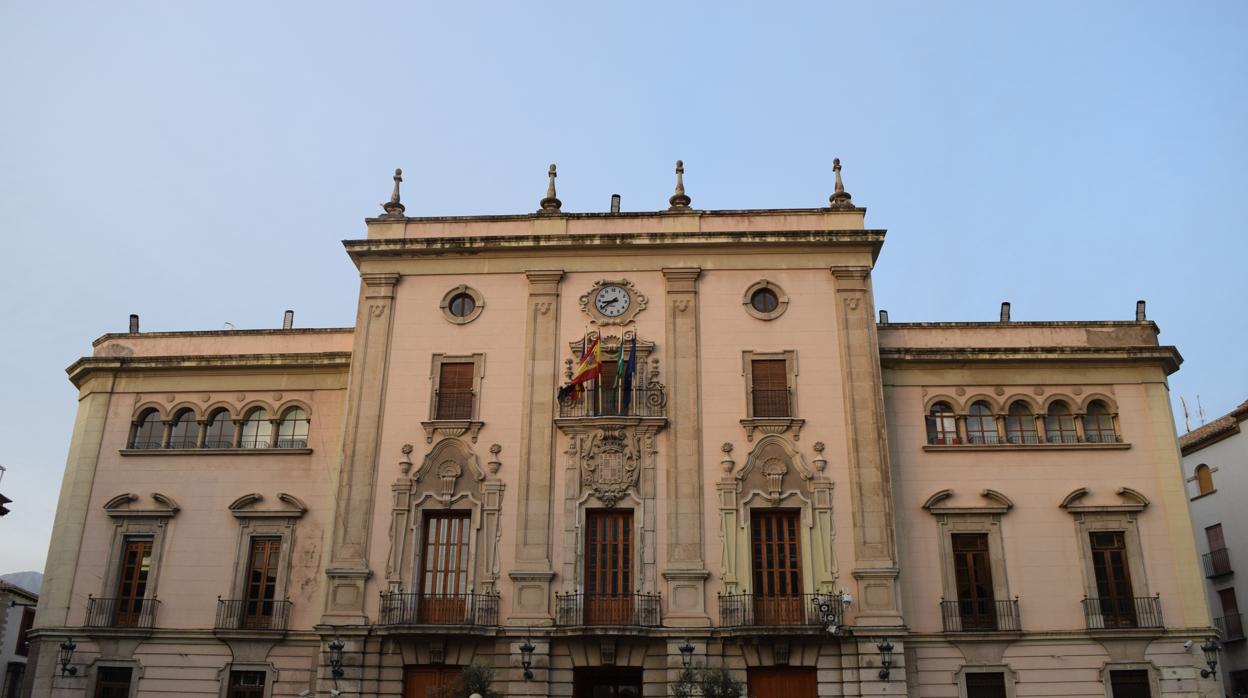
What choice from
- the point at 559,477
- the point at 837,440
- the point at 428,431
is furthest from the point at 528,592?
the point at 837,440

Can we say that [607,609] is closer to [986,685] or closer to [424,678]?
[424,678]

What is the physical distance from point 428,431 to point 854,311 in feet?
37.4

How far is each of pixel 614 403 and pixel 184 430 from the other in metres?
12.4

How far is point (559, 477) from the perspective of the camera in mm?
25562

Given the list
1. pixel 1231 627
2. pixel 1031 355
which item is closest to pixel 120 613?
pixel 1031 355

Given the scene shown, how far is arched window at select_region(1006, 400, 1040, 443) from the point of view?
A: 26906 millimetres

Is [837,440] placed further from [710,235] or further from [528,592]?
[528,592]

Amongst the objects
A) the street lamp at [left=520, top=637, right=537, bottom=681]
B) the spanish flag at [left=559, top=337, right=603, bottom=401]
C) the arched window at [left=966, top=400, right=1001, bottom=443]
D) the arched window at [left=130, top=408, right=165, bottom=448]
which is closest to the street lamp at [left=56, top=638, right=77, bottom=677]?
the arched window at [left=130, top=408, right=165, bottom=448]

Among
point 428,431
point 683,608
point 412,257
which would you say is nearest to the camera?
point 683,608

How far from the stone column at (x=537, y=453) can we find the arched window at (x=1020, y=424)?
39.1ft

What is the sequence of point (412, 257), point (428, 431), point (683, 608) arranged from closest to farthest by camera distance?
1. point (683, 608)
2. point (428, 431)
3. point (412, 257)

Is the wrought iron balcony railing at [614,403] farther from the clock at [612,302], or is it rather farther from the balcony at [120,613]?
the balcony at [120,613]

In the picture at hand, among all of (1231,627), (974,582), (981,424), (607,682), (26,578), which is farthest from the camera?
(26,578)

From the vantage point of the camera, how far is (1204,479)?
35.6m
